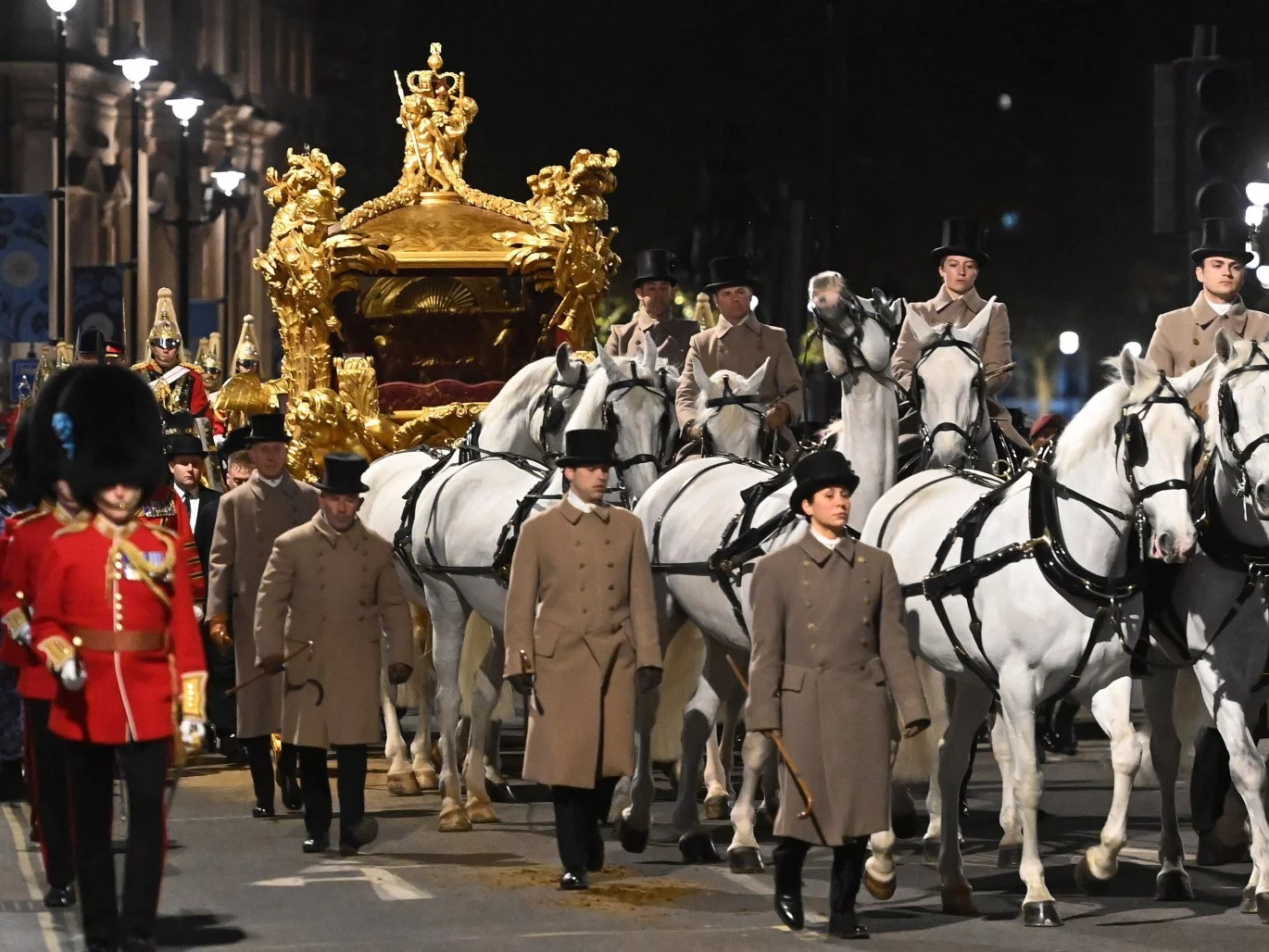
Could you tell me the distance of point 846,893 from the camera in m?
10.0

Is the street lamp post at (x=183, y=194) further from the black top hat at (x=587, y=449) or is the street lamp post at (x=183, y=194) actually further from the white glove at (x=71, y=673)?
the white glove at (x=71, y=673)

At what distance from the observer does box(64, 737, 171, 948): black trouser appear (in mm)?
9242

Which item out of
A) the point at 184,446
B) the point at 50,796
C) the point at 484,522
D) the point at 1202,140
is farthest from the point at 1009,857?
the point at 184,446

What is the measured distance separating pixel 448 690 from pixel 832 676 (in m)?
4.14

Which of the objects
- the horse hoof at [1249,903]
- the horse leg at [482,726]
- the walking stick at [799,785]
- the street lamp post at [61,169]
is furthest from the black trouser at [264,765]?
the street lamp post at [61,169]

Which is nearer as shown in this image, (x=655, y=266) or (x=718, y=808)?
(x=718, y=808)

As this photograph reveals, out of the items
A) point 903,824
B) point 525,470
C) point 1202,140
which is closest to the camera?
point 903,824

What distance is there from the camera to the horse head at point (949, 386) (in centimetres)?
1242

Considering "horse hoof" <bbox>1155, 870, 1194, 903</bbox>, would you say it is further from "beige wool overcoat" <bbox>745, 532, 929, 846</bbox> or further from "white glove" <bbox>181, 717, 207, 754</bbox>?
"white glove" <bbox>181, 717, 207, 754</bbox>

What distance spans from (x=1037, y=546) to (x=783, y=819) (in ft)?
4.87

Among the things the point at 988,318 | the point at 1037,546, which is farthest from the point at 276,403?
the point at 1037,546

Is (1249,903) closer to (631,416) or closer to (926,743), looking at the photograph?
(926,743)

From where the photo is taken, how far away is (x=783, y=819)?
32.9 ft

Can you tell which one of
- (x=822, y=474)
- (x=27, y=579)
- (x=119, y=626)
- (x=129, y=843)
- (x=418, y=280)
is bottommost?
(x=129, y=843)
